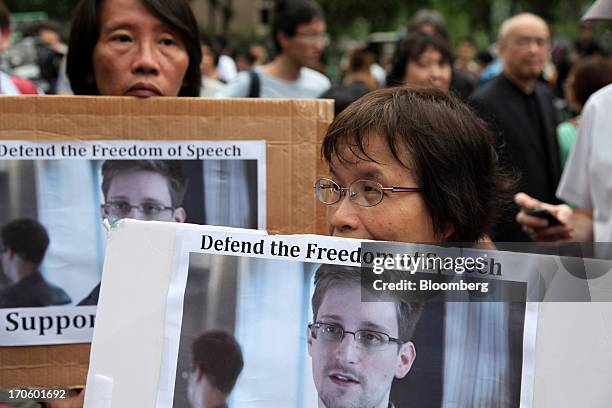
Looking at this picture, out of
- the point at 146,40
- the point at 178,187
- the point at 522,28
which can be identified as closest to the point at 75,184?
the point at 178,187

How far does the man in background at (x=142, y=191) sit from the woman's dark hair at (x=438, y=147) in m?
0.41

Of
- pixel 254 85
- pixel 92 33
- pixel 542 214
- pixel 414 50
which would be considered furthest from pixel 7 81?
pixel 542 214

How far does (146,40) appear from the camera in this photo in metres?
2.32

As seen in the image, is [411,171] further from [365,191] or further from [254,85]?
[254,85]

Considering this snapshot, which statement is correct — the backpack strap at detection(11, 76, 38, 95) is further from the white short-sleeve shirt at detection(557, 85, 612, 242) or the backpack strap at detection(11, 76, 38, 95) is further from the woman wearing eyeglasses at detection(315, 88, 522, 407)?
the woman wearing eyeglasses at detection(315, 88, 522, 407)

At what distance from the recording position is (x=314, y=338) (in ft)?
4.80

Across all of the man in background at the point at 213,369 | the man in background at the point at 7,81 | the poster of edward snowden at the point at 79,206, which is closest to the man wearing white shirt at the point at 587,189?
the poster of edward snowden at the point at 79,206

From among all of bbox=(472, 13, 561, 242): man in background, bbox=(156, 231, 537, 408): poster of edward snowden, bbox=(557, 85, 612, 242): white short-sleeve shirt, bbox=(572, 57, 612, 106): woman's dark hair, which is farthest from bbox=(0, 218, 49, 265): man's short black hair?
bbox=(572, 57, 612, 106): woman's dark hair

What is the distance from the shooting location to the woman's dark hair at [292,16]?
5.21 meters

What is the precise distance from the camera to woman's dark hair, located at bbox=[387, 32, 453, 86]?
16.4 ft

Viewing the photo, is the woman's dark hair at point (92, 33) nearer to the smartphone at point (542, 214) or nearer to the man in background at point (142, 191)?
the man in background at point (142, 191)

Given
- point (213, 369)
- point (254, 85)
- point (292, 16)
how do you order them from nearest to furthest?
point (213, 369) < point (254, 85) < point (292, 16)

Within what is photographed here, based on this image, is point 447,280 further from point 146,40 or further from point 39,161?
point 146,40

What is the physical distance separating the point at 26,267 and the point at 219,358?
729 millimetres
